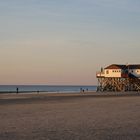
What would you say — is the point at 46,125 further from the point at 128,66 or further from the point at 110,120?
the point at 128,66

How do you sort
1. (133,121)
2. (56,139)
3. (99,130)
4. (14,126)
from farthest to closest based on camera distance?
(133,121) → (14,126) → (99,130) → (56,139)

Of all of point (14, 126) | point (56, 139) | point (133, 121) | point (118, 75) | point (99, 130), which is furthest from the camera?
point (118, 75)

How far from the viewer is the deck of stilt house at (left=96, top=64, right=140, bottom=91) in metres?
90.9

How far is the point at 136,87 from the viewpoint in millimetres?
92000

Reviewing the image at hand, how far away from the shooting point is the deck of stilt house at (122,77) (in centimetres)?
9094

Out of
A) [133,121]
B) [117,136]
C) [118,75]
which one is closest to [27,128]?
[117,136]

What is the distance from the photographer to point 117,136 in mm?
15953

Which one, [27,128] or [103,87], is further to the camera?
[103,87]

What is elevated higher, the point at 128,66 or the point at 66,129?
the point at 128,66

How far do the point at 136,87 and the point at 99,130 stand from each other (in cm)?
7551

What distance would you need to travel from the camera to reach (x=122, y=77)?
9156cm

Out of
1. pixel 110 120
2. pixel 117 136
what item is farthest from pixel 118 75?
pixel 117 136

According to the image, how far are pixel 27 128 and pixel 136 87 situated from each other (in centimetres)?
7528

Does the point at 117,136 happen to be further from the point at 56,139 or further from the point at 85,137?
the point at 56,139
